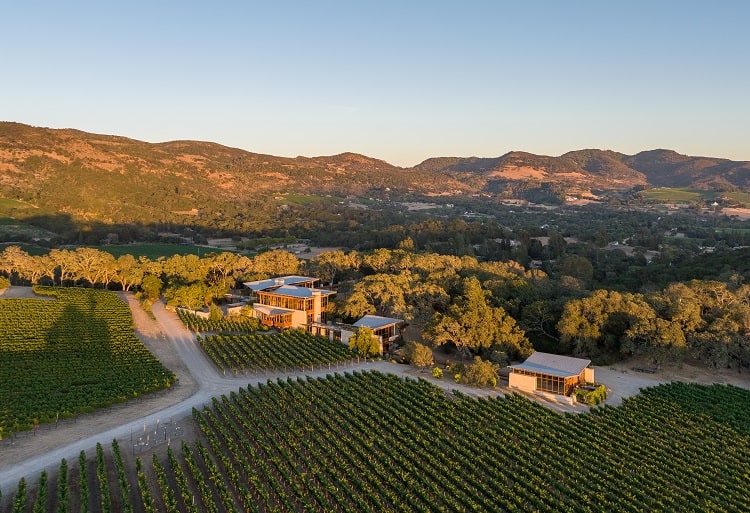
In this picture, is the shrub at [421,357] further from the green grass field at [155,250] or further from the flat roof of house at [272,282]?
the green grass field at [155,250]

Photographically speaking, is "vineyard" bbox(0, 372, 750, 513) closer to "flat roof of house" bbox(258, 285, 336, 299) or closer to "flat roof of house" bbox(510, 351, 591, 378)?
"flat roof of house" bbox(510, 351, 591, 378)

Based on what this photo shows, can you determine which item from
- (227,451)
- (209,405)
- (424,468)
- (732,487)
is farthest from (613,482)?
(209,405)

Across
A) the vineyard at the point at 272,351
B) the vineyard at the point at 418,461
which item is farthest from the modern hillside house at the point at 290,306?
the vineyard at the point at 418,461

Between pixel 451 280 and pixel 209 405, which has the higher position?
pixel 451 280

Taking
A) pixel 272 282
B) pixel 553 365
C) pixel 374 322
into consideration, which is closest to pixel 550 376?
pixel 553 365

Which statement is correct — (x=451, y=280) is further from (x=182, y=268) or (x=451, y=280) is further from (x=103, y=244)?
(x=103, y=244)

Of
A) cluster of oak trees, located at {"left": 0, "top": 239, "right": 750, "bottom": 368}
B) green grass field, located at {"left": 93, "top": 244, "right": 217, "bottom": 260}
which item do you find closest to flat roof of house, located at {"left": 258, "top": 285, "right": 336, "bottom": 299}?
cluster of oak trees, located at {"left": 0, "top": 239, "right": 750, "bottom": 368}
